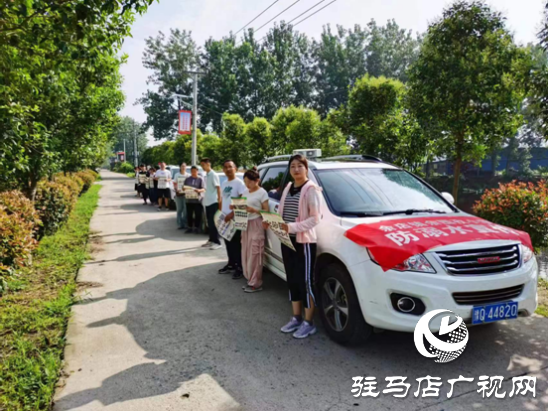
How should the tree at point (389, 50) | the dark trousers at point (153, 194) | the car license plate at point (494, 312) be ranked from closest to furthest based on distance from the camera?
the car license plate at point (494, 312)
the dark trousers at point (153, 194)
the tree at point (389, 50)

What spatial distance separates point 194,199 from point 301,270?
6.34 m

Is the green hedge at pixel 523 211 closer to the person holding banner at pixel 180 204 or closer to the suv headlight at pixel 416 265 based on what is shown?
the suv headlight at pixel 416 265

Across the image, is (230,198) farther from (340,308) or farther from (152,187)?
(152,187)

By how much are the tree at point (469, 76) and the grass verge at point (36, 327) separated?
8.03 meters

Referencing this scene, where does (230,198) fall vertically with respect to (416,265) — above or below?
above

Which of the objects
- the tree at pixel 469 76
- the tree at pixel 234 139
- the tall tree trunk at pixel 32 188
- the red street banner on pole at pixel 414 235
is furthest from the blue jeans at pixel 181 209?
the tree at pixel 234 139

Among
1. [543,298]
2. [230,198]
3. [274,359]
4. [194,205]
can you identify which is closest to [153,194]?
[194,205]

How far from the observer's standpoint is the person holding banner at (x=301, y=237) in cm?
378

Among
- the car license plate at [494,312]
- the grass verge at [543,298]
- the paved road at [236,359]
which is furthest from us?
the grass verge at [543,298]

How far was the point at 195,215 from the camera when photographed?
398 inches

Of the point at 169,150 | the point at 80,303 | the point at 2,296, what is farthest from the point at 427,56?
the point at 169,150

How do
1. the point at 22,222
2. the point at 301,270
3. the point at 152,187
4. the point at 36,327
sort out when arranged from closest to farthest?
the point at 301,270 → the point at 36,327 → the point at 22,222 → the point at 152,187

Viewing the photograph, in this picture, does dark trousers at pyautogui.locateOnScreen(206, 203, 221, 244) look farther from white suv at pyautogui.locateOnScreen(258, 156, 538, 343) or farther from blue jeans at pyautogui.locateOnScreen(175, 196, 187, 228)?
white suv at pyautogui.locateOnScreen(258, 156, 538, 343)

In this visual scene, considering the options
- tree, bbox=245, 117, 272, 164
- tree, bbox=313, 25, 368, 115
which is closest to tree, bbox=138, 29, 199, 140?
tree, bbox=313, 25, 368, 115
